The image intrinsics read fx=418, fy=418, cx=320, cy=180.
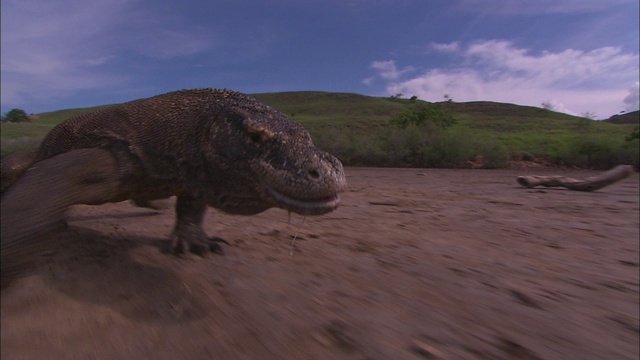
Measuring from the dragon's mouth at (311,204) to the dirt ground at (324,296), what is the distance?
56 centimetres

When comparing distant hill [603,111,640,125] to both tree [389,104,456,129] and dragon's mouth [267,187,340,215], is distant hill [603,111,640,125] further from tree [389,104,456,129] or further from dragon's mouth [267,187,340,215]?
dragon's mouth [267,187,340,215]

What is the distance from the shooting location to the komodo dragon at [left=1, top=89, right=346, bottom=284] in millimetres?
2318

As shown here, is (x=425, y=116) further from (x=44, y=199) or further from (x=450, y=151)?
(x=44, y=199)

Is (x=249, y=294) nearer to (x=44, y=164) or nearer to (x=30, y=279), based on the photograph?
(x=30, y=279)

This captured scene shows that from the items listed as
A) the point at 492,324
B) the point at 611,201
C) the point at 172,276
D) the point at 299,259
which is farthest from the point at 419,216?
the point at 611,201

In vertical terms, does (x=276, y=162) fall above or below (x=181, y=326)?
above

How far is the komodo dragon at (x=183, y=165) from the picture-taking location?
2318mm

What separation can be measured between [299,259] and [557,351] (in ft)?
5.98

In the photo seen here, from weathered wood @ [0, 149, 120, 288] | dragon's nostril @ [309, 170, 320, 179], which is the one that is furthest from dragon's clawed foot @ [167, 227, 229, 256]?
dragon's nostril @ [309, 170, 320, 179]

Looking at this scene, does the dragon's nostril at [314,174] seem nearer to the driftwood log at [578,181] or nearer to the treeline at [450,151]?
the driftwood log at [578,181]

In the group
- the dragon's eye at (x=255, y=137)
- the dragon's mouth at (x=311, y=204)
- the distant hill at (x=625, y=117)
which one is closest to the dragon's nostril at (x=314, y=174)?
the dragon's mouth at (x=311, y=204)

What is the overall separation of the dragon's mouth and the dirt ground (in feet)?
1.82

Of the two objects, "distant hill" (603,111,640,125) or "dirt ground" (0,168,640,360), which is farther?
"distant hill" (603,111,640,125)

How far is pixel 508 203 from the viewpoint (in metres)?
7.41
